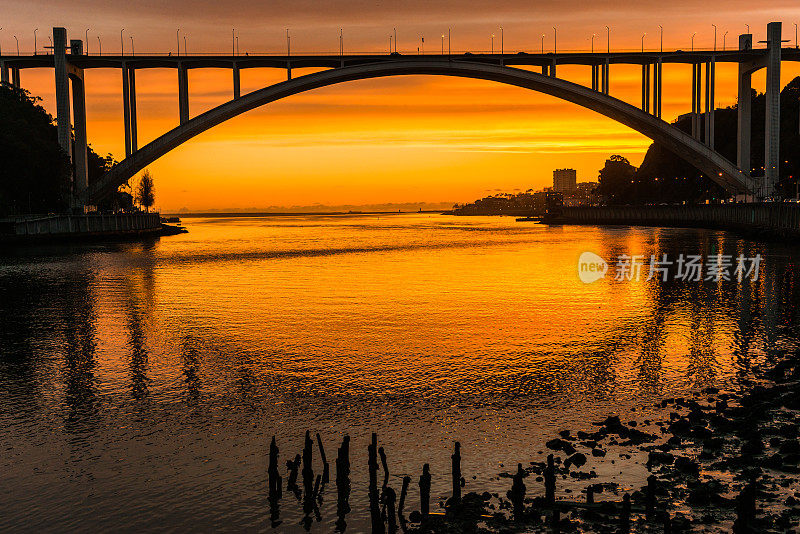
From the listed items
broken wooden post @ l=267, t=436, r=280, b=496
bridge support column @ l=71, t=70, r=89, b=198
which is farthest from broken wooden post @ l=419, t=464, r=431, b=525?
bridge support column @ l=71, t=70, r=89, b=198

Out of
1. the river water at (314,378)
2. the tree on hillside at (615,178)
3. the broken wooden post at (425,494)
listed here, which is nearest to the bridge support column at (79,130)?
the river water at (314,378)

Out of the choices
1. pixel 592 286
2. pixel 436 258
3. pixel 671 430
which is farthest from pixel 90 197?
pixel 671 430

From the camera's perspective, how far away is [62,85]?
72312mm

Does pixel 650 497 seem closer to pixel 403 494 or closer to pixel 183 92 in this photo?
pixel 403 494

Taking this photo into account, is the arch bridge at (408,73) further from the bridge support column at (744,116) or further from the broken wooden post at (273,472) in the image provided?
the broken wooden post at (273,472)

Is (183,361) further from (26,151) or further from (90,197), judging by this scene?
(90,197)

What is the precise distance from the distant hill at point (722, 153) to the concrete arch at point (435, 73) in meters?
29.6

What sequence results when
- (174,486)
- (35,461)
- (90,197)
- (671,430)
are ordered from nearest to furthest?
1. (174,486)
2. (35,461)
3. (671,430)
4. (90,197)

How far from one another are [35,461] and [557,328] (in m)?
15.7

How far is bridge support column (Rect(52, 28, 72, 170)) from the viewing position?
235 ft

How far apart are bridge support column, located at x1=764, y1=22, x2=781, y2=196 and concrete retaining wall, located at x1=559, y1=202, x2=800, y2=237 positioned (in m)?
4.01

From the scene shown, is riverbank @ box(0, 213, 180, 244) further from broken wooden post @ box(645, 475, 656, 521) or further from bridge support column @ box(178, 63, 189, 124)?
broken wooden post @ box(645, 475, 656, 521)

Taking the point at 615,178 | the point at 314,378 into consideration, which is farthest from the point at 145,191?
the point at 314,378

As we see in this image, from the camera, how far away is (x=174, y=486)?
396 inches
